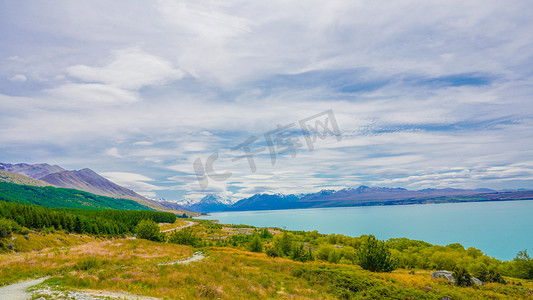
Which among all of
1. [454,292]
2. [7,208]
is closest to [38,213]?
[7,208]

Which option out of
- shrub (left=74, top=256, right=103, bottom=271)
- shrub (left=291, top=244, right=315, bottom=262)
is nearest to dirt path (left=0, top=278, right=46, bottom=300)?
shrub (left=74, top=256, right=103, bottom=271)

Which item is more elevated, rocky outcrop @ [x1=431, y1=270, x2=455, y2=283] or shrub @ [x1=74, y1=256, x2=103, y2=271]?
shrub @ [x1=74, y1=256, x2=103, y2=271]

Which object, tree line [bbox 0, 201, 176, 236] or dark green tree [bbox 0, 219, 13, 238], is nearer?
dark green tree [bbox 0, 219, 13, 238]

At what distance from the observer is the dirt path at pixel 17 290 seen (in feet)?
47.9

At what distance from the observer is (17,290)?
16266 millimetres

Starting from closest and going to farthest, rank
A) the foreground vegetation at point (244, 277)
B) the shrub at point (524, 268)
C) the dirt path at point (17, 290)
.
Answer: the dirt path at point (17, 290), the foreground vegetation at point (244, 277), the shrub at point (524, 268)

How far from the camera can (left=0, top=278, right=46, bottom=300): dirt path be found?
14594 mm

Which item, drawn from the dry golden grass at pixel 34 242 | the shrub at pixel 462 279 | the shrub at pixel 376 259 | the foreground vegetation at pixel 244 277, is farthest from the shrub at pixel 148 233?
the shrub at pixel 462 279

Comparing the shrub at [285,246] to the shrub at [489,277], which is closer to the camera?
the shrub at [489,277]

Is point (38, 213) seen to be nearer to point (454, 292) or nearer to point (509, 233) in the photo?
point (454, 292)

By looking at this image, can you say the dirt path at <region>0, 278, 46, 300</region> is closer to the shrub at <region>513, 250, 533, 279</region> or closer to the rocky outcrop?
the rocky outcrop

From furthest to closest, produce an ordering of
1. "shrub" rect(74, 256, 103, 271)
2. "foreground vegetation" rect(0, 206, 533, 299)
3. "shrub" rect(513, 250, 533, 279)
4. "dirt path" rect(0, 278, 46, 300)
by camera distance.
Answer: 1. "shrub" rect(513, 250, 533, 279)
2. "shrub" rect(74, 256, 103, 271)
3. "foreground vegetation" rect(0, 206, 533, 299)
4. "dirt path" rect(0, 278, 46, 300)

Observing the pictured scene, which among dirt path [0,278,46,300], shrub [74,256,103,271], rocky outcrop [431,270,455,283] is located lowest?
rocky outcrop [431,270,455,283]

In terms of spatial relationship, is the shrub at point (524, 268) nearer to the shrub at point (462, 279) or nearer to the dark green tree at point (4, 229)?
the shrub at point (462, 279)
